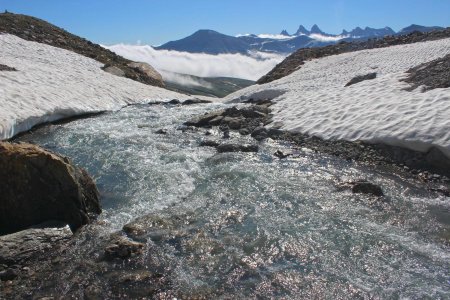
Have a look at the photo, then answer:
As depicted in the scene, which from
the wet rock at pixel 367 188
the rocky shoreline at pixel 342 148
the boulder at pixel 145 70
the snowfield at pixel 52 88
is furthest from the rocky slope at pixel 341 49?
the wet rock at pixel 367 188

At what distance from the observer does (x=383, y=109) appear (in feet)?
57.7

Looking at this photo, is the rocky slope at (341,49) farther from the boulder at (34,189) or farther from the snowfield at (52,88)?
the boulder at (34,189)

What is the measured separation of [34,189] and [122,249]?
2733 millimetres

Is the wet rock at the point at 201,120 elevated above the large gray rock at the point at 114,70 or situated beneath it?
situated beneath

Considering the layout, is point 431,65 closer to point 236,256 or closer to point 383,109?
point 383,109

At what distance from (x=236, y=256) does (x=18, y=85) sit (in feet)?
67.3

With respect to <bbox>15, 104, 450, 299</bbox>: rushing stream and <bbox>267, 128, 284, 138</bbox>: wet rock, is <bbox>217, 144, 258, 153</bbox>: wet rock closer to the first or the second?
<bbox>15, 104, 450, 299</bbox>: rushing stream

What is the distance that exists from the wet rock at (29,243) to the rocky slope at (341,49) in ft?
98.1

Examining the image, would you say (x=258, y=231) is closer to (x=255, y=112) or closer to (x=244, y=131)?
(x=244, y=131)

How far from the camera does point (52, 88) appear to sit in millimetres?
25516

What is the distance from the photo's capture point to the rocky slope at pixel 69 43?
39681 mm

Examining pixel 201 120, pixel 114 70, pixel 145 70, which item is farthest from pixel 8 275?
pixel 145 70

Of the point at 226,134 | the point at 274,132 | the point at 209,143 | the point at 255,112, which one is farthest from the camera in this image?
the point at 255,112

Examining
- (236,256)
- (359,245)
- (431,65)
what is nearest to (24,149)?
(236,256)
